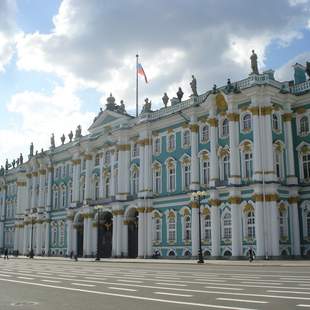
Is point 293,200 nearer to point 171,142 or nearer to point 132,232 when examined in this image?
point 171,142

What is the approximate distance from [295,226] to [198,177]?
11206mm

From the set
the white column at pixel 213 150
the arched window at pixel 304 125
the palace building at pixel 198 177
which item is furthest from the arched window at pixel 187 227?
the arched window at pixel 304 125

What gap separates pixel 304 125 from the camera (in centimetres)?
4897

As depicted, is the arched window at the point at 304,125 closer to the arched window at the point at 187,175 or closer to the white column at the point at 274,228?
the white column at the point at 274,228

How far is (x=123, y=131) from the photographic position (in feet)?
206

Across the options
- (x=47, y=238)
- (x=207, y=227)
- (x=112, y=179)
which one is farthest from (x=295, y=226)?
(x=47, y=238)

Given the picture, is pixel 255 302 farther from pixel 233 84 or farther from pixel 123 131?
pixel 123 131

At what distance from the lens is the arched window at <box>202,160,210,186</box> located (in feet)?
171

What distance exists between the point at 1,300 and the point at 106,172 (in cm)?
5145

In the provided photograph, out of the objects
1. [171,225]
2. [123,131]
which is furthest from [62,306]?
[123,131]

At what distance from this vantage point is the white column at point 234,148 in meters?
48.3

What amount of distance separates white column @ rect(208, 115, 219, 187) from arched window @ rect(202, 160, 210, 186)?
1.61 metres

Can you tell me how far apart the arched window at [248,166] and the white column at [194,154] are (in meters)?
6.11

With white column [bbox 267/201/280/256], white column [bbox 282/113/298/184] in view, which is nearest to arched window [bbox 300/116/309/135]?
white column [bbox 282/113/298/184]
